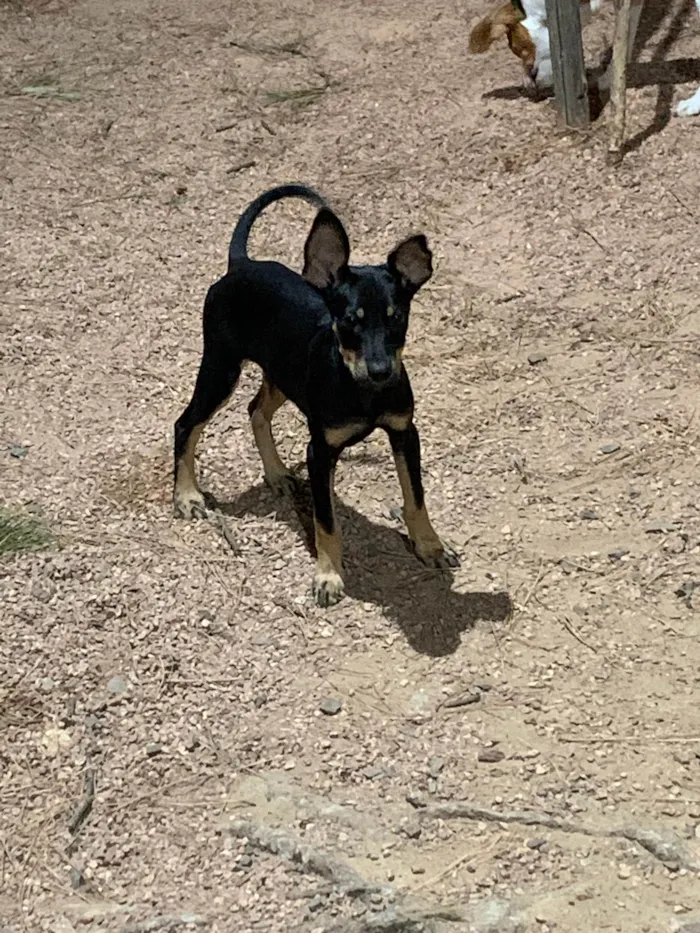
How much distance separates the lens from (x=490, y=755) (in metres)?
3.64

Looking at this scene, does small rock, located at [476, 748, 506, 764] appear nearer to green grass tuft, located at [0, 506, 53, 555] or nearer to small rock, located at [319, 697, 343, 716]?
small rock, located at [319, 697, 343, 716]

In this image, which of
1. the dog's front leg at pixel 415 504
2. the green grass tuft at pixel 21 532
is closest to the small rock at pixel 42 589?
the green grass tuft at pixel 21 532

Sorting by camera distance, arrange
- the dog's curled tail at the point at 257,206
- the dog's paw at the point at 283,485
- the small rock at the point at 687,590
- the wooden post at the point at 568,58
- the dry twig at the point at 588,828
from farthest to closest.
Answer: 1. the wooden post at the point at 568,58
2. the dog's paw at the point at 283,485
3. the dog's curled tail at the point at 257,206
4. the small rock at the point at 687,590
5. the dry twig at the point at 588,828

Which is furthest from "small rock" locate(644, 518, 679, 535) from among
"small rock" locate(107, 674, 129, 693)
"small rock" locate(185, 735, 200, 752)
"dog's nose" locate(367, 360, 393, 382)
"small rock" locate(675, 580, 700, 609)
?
"small rock" locate(107, 674, 129, 693)

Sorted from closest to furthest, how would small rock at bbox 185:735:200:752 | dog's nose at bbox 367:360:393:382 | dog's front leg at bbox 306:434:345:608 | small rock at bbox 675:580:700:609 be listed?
dog's nose at bbox 367:360:393:382 < small rock at bbox 185:735:200:752 < dog's front leg at bbox 306:434:345:608 < small rock at bbox 675:580:700:609

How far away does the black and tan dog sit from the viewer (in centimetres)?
361

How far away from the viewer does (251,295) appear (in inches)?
169

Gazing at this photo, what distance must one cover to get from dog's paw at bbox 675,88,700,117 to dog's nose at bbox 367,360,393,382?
395 centimetres

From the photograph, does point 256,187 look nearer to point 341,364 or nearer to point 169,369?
point 169,369

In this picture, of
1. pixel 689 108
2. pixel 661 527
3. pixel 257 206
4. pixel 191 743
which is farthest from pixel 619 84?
pixel 191 743

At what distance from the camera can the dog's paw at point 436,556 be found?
4.37 meters

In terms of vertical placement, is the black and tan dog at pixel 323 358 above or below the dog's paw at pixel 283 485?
above

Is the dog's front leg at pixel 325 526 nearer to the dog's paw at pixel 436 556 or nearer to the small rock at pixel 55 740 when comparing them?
the dog's paw at pixel 436 556

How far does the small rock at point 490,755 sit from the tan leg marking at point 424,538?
859 mm
